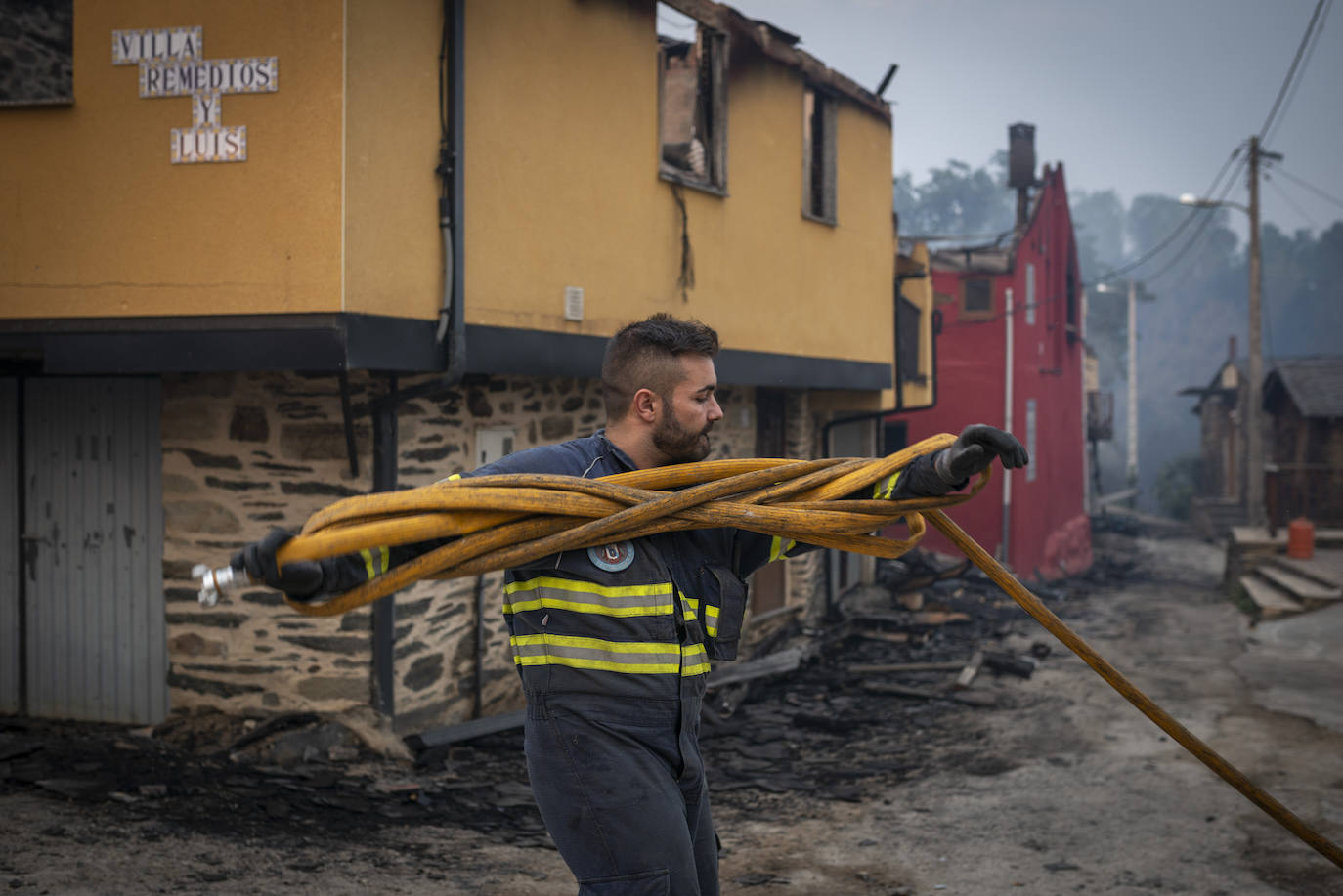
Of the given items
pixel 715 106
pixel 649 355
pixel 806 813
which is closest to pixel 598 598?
pixel 649 355

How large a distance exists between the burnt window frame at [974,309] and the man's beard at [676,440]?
18.5 m

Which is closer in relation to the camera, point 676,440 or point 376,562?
point 376,562

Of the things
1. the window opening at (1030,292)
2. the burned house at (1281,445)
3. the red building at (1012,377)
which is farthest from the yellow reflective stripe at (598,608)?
the window opening at (1030,292)

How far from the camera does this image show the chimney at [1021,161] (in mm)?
24048

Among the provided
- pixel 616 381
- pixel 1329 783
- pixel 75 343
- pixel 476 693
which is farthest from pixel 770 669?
pixel 616 381

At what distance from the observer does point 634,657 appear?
2.72m

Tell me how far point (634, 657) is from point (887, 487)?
0.78 metres

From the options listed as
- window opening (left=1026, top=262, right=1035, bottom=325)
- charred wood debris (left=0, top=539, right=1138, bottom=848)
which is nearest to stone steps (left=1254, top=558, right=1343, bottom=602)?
charred wood debris (left=0, top=539, right=1138, bottom=848)

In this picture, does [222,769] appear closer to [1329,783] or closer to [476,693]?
[476,693]

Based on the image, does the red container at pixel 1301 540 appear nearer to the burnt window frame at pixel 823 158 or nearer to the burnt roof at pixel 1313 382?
the burnt roof at pixel 1313 382

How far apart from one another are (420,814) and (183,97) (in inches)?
166

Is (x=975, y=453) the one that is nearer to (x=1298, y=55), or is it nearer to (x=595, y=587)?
(x=595, y=587)

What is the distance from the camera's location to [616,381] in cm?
304

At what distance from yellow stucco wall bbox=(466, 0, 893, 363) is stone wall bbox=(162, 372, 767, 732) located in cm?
115
